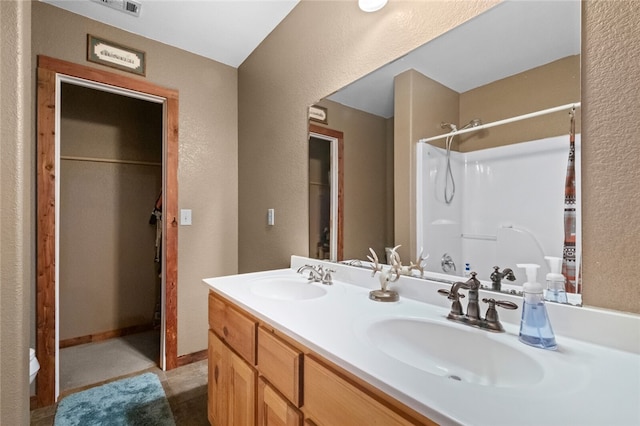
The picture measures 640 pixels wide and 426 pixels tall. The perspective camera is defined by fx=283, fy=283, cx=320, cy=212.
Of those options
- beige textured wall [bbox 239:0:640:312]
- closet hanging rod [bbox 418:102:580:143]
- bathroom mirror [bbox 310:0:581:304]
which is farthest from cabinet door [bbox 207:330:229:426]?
closet hanging rod [bbox 418:102:580:143]

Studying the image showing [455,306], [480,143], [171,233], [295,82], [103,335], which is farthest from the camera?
[103,335]

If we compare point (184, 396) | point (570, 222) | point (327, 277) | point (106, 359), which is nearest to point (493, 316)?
point (570, 222)

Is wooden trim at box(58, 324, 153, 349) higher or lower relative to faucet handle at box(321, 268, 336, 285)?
lower

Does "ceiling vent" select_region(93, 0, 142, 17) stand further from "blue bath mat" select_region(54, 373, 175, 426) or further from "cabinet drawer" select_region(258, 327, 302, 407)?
"blue bath mat" select_region(54, 373, 175, 426)

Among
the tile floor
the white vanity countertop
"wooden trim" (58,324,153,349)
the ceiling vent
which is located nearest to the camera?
the white vanity countertop

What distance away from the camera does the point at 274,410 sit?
2.96 feet

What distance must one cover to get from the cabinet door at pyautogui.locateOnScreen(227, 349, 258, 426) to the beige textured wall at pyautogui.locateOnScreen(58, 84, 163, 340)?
2135 mm

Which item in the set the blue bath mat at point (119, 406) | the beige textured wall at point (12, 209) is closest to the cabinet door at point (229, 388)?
the blue bath mat at point (119, 406)

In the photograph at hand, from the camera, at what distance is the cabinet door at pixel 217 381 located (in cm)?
125

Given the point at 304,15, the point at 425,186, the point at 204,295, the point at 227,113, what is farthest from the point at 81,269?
the point at 425,186

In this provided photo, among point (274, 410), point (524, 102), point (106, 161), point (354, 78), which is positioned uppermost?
point (354, 78)

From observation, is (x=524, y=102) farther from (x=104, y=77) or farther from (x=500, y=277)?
(x=104, y=77)

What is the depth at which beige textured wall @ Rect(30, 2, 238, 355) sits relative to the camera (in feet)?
7.10

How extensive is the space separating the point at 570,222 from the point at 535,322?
1.07 feet
